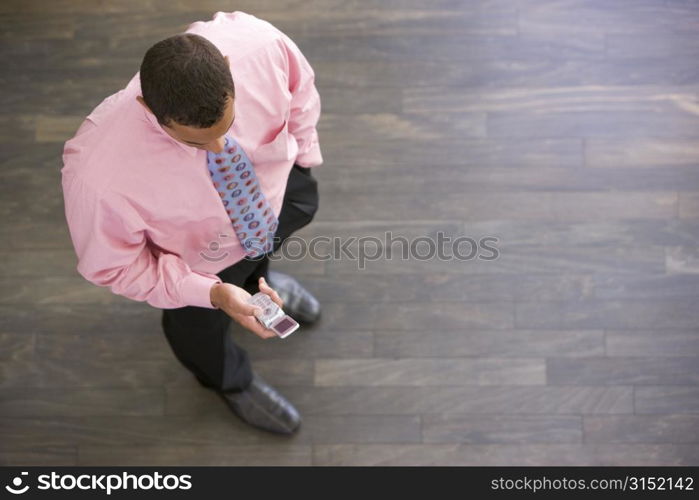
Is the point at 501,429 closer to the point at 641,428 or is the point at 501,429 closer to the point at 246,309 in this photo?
the point at 641,428

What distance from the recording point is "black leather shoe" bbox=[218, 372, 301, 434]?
6.89 ft

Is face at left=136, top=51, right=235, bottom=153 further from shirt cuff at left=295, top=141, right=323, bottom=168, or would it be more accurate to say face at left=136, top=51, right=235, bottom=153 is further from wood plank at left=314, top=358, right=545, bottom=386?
wood plank at left=314, top=358, right=545, bottom=386

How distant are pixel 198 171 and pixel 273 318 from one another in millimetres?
316

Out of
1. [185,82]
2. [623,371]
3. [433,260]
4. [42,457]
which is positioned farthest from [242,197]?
[623,371]

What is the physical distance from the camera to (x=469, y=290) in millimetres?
2246

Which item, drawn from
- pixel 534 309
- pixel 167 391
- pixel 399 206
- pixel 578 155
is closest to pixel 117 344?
pixel 167 391

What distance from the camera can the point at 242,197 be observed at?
144 cm

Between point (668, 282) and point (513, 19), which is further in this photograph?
point (513, 19)

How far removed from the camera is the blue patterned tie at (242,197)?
4.45 feet

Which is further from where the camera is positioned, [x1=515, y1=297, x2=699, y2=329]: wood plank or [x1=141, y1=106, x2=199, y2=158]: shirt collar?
[x1=515, y1=297, x2=699, y2=329]: wood plank

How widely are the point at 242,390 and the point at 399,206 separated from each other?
73 centimetres

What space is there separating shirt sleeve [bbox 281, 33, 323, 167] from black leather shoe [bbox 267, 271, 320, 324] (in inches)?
22.3

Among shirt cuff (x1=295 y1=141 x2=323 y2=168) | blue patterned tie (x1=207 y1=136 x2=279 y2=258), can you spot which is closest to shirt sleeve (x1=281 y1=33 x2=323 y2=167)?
shirt cuff (x1=295 y1=141 x2=323 y2=168)
